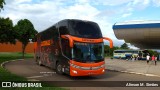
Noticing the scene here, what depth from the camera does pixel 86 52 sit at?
17.4 meters

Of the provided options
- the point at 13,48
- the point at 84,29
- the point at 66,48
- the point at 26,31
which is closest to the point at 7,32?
the point at 26,31

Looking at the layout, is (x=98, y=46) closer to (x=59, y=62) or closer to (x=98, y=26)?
(x=98, y=26)

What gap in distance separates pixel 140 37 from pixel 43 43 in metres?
37.1

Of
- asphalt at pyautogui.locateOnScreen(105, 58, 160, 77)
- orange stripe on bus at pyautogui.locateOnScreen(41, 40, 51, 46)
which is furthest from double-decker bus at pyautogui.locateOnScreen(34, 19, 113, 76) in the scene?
asphalt at pyautogui.locateOnScreen(105, 58, 160, 77)

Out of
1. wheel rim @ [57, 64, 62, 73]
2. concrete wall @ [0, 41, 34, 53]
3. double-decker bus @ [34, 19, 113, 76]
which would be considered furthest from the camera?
concrete wall @ [0, 41, 34, 53]

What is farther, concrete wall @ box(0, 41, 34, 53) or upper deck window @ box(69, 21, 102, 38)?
concrete wall @ box(0, 41, 34, 53)

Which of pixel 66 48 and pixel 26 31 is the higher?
pixel 26 31

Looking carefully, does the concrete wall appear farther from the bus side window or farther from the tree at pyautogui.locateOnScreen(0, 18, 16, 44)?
the bus side window

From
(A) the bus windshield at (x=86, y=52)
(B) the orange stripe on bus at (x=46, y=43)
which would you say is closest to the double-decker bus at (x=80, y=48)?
(A) the bus windshield at (x=86, y=52)

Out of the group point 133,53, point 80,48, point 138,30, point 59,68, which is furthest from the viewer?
point 133,53

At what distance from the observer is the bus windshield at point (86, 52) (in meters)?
17.3

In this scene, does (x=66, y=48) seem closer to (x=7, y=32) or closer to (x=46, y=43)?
(x=46, y=43)

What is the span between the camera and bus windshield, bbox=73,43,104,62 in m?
17.3

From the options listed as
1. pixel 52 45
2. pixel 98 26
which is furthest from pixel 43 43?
pixel 98 26
